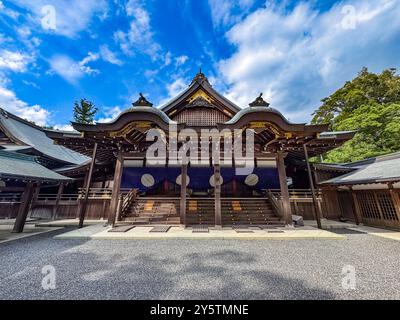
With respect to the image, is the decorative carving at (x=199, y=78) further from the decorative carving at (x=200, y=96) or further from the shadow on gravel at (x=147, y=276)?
the shadow on gravel at (x=147, y=276)

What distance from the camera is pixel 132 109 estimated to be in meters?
6.57

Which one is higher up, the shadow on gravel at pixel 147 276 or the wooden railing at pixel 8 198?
the wooden railing at pixel 8 198

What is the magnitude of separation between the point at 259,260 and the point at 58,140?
30.1ft

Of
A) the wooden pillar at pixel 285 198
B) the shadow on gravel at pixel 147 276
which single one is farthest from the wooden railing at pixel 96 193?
the wooden pillar at pixel 285 198

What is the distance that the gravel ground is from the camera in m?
2.50

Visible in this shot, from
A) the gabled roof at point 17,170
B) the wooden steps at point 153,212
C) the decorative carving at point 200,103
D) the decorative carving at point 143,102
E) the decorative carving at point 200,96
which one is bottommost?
the wooden steps at point 153,212

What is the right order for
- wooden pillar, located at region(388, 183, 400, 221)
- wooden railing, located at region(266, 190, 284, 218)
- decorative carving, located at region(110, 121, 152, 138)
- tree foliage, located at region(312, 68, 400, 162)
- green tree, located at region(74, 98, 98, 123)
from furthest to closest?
green tree, located at region(74, 98, 98, 123) → tree foliage, located at region(312, 68, 400, 162) → wooden railing, located at region(266, 190, 284, 218) → wooden pillar, located at region(388, 183, 400, 221) → decorative carving, located at region(110, 121, 152, 138)

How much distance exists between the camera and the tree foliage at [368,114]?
13.5m

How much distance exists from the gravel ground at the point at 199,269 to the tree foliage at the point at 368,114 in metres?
12.4

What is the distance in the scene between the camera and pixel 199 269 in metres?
3.31

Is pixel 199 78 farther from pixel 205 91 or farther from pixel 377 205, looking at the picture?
pixel 377 205

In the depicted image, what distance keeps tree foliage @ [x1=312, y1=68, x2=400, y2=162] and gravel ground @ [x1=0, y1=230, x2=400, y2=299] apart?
490 inches

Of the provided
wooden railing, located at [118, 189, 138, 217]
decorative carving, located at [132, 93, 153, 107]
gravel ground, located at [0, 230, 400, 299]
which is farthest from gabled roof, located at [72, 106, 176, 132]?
gravel ground, located at [0, 230, 400, 299]

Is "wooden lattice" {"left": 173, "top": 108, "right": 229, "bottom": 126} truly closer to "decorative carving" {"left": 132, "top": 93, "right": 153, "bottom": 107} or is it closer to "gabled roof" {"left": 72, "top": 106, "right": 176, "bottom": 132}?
"decorative carving" {"left": 132, "top": 93, "right": 153, "bottom": 107}
